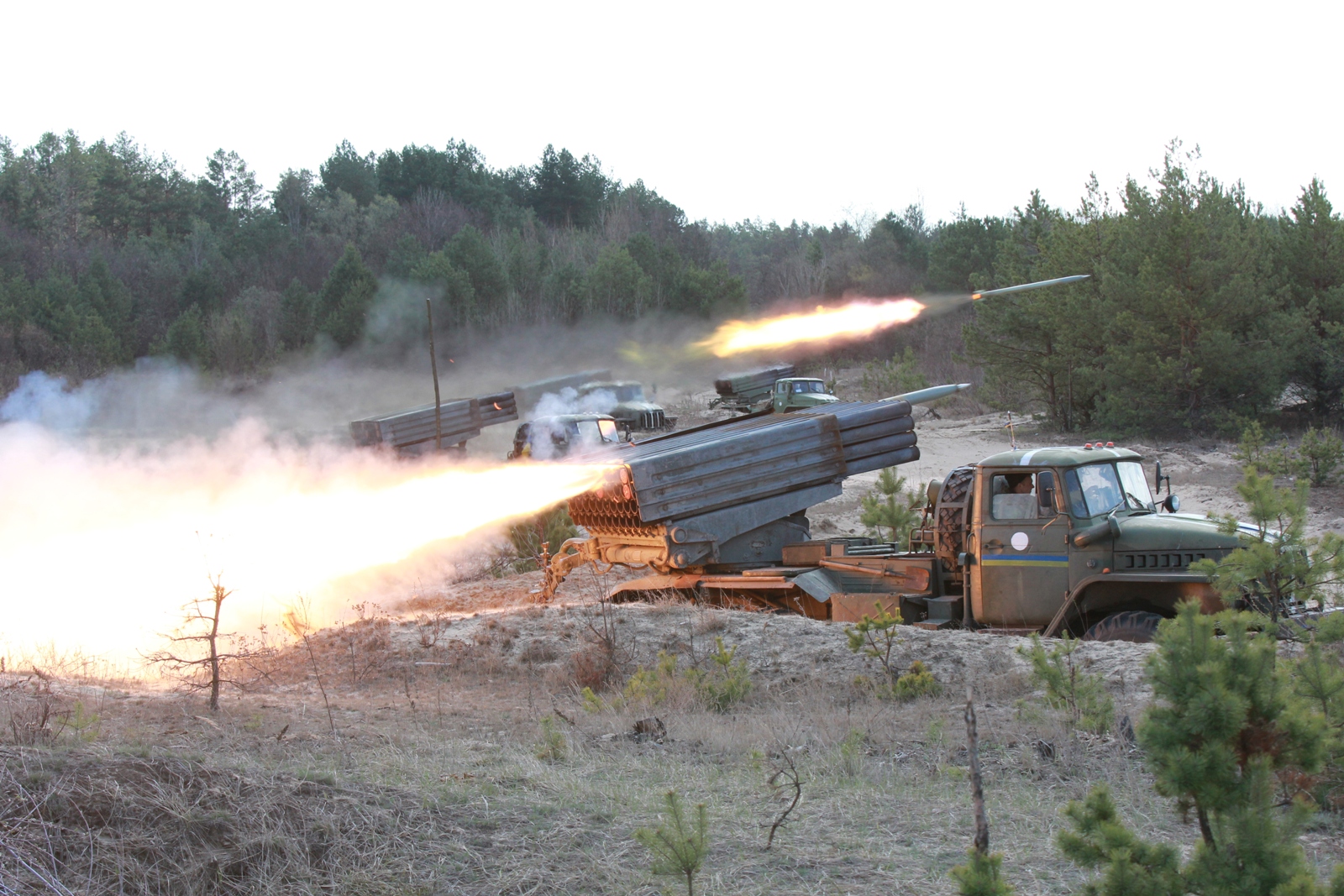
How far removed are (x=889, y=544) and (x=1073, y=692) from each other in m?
6.18

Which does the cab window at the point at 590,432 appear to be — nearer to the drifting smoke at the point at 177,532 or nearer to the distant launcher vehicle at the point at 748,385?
the drifting smoke at the point at 177,532

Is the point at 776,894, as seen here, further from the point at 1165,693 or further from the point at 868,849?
the point at 1165,693

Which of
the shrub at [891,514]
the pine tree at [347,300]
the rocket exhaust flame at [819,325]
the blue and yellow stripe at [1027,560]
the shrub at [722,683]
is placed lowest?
the shrub at [722,683]

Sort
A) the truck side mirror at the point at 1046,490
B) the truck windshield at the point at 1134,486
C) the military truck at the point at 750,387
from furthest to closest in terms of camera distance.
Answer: the military truck at the point at 750,387
the truck windshield at the point at 1134,486
the truck side mirror at the point at 1046,490

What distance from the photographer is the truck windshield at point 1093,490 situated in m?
10.6

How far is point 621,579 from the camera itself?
1761cm

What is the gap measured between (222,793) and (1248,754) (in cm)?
425

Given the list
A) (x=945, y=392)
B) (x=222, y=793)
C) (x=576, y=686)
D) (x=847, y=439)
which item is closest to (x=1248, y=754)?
(x=222, y=793)

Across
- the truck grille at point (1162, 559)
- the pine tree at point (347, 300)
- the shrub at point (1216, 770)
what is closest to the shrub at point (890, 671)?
the truck grille at point (1162, 559)

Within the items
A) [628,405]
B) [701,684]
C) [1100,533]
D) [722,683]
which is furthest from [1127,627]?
[628,405]

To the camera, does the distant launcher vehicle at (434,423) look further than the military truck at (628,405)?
No

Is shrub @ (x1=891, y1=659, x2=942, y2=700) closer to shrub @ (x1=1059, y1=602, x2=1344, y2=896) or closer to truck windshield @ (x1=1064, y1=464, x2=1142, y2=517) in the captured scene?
truck windshield @ (x1=1064, y1=464, x2=1142, y2=517)

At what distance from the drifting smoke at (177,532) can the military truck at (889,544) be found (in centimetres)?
112

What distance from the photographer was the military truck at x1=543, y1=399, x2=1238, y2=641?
10.2 m
